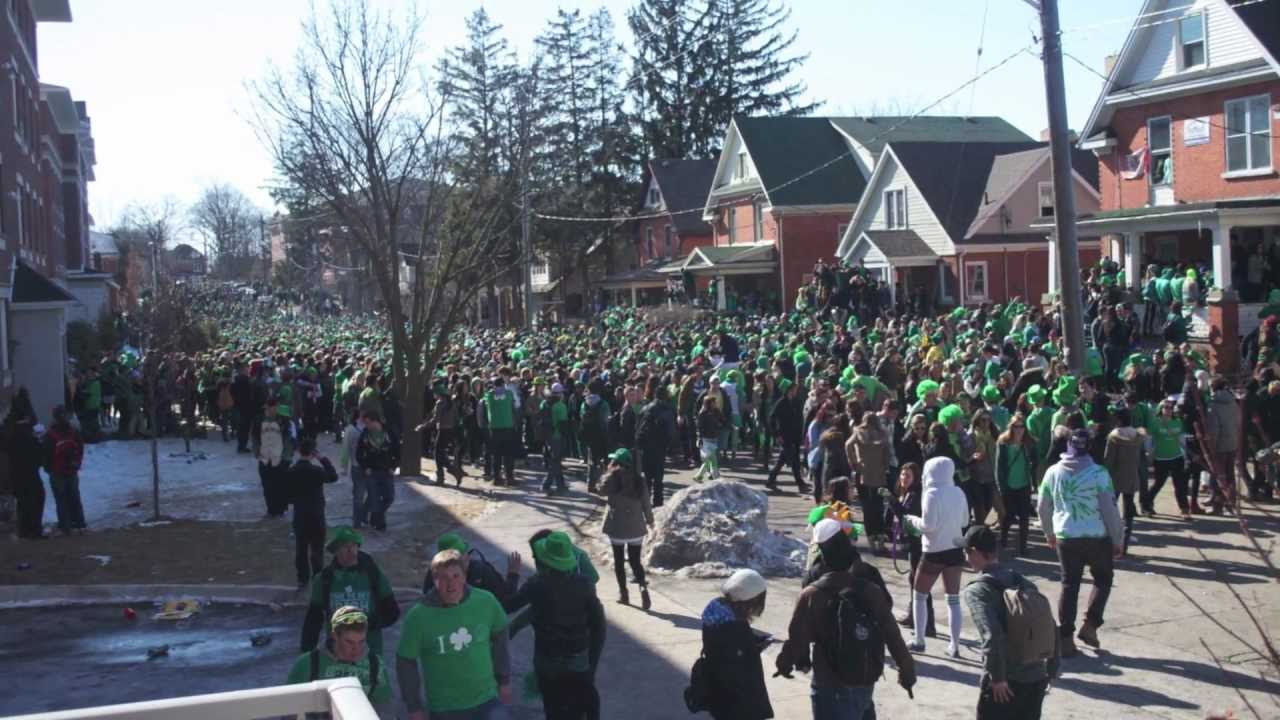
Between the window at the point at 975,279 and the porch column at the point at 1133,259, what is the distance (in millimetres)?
12021

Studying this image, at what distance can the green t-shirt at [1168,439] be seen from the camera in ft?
45.1

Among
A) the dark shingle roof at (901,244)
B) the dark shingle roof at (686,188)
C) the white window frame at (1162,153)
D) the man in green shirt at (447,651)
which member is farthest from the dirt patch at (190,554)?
the dark shingle roof at (686,188)

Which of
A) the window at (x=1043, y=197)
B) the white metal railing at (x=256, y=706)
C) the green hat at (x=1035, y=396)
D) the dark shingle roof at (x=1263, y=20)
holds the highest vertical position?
the dark shingle roof at (x=1263, y=20)

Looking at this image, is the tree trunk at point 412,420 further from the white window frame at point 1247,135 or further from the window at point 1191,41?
the window at point 1191,41

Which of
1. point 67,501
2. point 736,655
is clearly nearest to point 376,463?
point 67,501

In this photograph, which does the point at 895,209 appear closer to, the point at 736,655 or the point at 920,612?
the point at 920,612

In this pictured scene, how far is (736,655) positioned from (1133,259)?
958 inches

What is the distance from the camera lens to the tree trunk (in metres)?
19.4

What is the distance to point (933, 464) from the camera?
364 inches

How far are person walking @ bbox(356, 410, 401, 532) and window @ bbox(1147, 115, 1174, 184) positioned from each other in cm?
2113

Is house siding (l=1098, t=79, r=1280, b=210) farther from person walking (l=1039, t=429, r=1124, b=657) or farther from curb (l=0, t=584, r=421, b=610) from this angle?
curb (l=0, t=584, r=421, b=610)

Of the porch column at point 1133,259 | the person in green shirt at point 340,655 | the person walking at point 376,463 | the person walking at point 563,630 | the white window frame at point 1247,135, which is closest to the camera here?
the person in green shirt at point 340,655

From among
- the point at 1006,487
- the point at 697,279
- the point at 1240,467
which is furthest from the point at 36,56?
the point at 1240,467

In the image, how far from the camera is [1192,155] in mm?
26797
